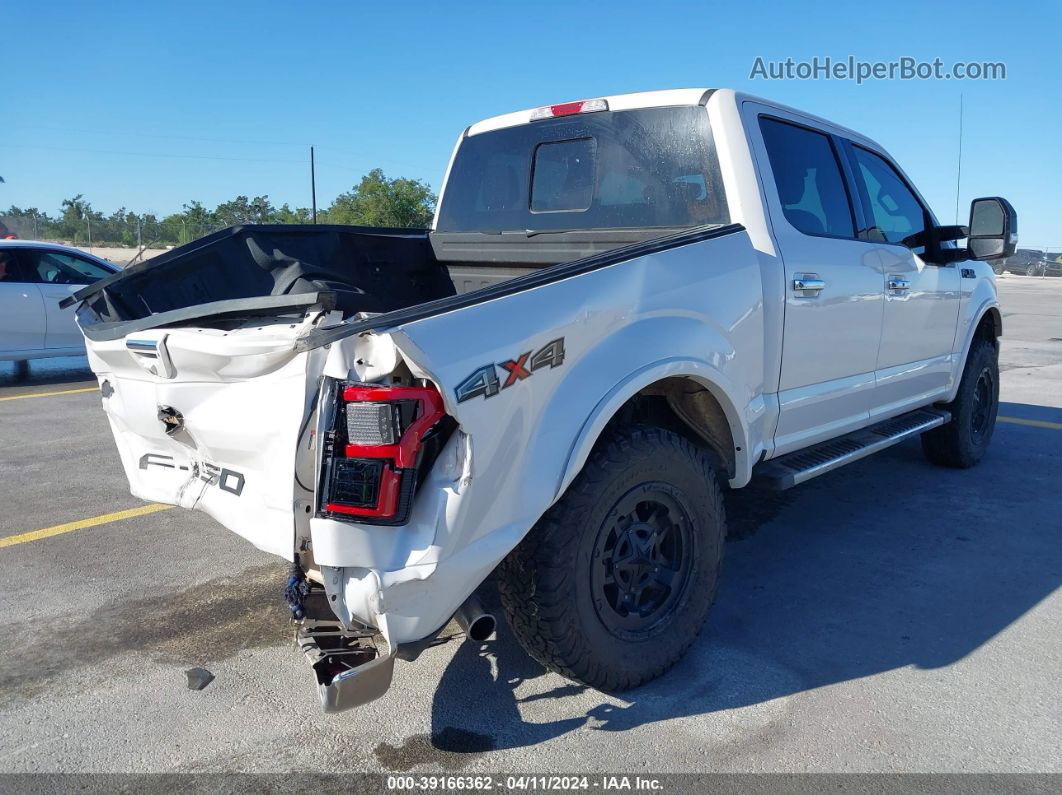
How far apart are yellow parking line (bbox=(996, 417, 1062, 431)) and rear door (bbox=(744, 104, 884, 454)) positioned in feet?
13.1

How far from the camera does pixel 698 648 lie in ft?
11.1

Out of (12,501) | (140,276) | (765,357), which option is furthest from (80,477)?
(765,357)

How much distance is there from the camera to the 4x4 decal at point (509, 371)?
235cm

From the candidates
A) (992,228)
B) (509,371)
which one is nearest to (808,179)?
(992,228)

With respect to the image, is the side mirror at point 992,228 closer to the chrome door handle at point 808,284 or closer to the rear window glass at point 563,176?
the chrome door handle at point 808,284

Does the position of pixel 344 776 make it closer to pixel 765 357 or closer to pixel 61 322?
pixel 765 357

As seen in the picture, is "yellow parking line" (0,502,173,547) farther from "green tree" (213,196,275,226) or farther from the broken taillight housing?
"green tree" (213,196,275,226)

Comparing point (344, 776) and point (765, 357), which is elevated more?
point (765, 357)

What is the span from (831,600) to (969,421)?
274 cm

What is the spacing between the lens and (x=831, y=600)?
12.7 feet

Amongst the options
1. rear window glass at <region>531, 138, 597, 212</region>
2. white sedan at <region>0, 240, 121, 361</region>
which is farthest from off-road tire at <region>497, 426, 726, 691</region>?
white sedan at <region>0, 240, 121, 361</region>

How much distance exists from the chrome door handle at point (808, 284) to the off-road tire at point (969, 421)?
2.49 m

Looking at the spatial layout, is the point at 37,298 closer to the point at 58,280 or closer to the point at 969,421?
the point at 58,280

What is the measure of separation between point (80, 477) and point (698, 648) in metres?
4.34
